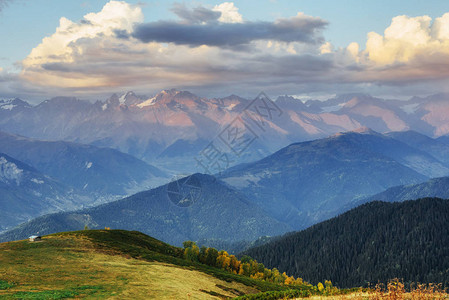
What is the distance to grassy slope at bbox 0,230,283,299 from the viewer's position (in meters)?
66.9

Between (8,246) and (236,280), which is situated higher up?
(8,246)

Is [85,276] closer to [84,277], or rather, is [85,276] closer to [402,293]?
[84,277]

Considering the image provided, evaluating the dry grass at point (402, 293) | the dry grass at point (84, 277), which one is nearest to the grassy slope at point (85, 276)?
the dry grass at point (84, 277)

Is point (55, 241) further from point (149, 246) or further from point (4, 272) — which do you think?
point (149, 246)

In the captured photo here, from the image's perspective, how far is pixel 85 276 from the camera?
7862 cm

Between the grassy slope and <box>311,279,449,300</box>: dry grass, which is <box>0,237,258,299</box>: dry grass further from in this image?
<box>311,279,449,300</box>: dry grass

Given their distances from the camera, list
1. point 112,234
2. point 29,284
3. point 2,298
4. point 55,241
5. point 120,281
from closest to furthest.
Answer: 1. point 2,298
2. point 29,284
3. point 120,281
4. point 55,241
5. point 112,234

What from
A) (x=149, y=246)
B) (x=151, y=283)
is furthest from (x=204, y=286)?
(x=149, y=246)

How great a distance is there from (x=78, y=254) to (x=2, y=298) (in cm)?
4289

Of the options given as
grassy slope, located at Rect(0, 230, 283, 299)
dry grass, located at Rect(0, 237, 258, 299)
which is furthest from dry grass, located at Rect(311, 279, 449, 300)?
grassy slope, located at Rect(0, 230, 283, 299)

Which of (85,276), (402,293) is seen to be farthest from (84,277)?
(402,293)

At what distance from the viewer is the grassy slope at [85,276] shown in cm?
6688

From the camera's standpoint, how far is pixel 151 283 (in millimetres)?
76750

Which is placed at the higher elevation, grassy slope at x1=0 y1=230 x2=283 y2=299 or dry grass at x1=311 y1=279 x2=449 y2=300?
dry grass at x1=311 y1=279 x2=449 y2=300
